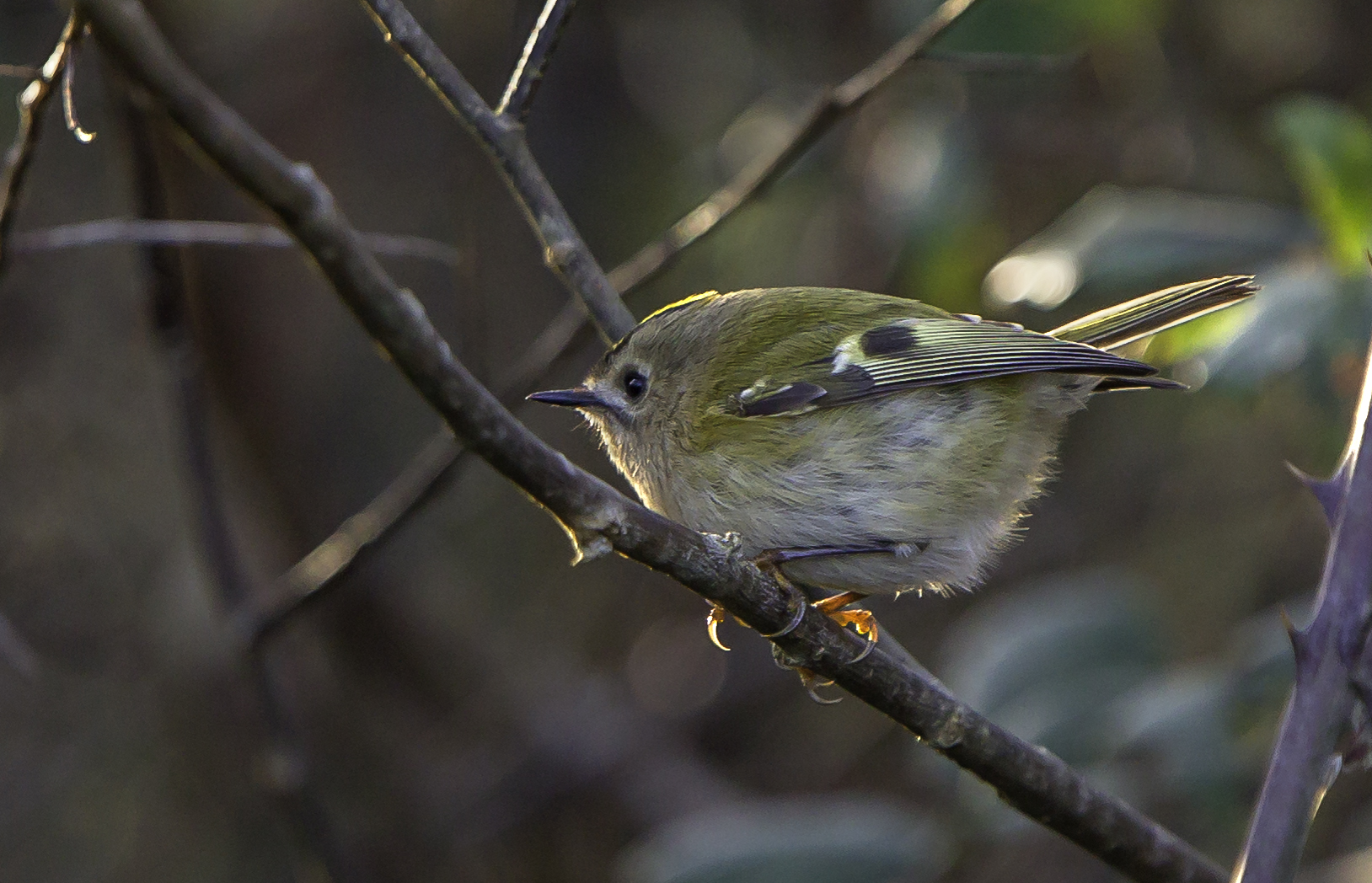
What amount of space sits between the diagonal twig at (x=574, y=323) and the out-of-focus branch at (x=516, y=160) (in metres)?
0.16

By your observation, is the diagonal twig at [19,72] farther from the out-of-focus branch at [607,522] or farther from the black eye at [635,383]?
the black eye at [635,383]

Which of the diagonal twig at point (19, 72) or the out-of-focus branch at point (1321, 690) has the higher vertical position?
the diagonal twig at point (19, 72)

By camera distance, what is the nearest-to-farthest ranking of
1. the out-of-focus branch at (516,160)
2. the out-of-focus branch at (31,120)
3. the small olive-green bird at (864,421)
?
the out-of-focus branch at (31,120) < the out-of-focus branch at (516,160) < the small olive-green bird at (864,421)

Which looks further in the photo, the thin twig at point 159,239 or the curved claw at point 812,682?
the curved claw at point 812,682

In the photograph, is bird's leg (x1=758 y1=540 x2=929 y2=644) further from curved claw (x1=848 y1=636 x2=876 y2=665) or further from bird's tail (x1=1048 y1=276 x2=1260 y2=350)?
bird's tail (x1=1048 y1=276 x2=1260 y2=350)

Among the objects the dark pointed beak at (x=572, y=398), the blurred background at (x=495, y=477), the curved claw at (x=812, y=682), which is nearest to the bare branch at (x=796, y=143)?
the dark pointed beak at (x=572, y=398)

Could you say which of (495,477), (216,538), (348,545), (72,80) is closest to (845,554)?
(348,545)

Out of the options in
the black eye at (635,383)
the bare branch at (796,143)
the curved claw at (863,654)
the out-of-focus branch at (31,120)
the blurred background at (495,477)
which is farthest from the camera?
the blurred background at (495,477)

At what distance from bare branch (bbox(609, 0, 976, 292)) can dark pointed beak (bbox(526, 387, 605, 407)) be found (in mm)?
263

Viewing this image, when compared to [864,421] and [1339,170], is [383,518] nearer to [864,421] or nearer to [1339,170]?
[864,421]

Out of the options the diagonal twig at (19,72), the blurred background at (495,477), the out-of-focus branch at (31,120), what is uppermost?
the diagonal twig at (19,72)

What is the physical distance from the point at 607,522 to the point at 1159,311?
1.54 m

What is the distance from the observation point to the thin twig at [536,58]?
6.82 ft

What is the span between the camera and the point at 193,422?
294 centimetres
